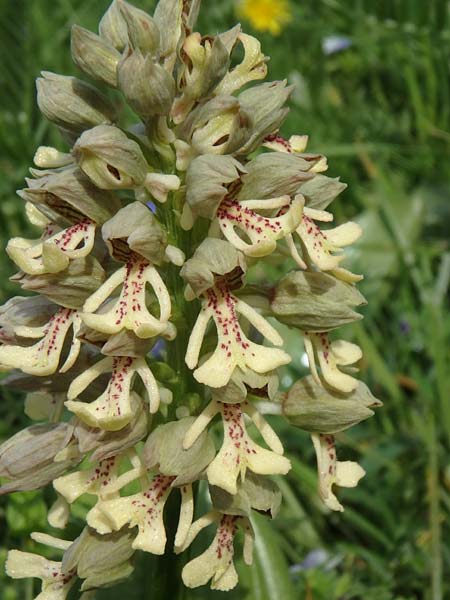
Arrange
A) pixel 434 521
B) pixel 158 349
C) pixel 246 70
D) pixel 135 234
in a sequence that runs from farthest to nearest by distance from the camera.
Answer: pixel 158 349
pixel 434 521
pixel 246 70
pixel 135 234

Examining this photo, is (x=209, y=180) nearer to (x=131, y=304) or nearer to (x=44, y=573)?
(x=131, y=304)

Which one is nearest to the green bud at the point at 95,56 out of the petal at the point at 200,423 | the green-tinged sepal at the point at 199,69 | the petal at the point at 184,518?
the green-tinged sepal at the point at 199,69

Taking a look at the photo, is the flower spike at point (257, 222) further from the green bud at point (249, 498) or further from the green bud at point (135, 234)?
the green bud at point (249, 498)

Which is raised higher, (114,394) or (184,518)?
(114,394)

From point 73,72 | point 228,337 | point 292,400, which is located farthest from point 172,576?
point 73,72

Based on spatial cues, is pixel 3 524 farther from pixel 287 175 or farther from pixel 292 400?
pixel 287 175

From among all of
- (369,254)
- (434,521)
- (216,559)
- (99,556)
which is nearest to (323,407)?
(216,559)
